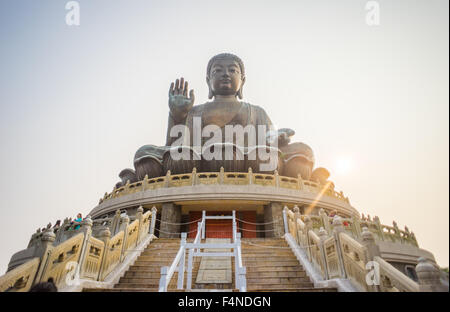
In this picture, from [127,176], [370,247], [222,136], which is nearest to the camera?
[370,247]

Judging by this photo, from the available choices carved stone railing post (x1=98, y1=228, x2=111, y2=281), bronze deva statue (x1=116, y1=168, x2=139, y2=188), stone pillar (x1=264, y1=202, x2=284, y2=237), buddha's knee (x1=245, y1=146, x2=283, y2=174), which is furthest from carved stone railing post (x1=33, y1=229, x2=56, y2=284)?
bronze deva statue (x1=116, y1=168, x2=139, y2=188)

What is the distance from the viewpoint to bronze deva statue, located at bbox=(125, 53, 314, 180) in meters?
13.2

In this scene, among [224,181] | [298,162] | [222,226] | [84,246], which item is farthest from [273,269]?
[298,162]

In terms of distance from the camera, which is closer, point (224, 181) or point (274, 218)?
point (274, 218)

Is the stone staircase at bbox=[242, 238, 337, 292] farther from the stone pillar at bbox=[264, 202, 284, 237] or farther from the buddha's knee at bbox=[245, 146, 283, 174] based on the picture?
the buddha's knee at bbox=[245, 146, 283, 174]

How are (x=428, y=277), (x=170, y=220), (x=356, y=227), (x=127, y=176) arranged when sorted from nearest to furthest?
(x=428, y=277)
(x=356, y=227)
(x=170, y=220)
(x=127, y=176)

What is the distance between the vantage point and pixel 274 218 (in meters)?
11.1

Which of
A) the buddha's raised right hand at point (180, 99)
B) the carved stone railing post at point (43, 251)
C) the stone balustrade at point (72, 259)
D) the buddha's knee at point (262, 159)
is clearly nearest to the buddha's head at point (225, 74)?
the buddha's raised right hand at point (180, 99)

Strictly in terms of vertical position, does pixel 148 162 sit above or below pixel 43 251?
above

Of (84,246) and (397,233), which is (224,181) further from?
(84,246)

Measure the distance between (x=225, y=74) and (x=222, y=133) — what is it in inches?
158

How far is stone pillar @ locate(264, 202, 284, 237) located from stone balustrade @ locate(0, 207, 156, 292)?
5.25 metres

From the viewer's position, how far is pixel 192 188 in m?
11.3

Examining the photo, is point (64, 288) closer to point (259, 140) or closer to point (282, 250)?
point (282, 250)
